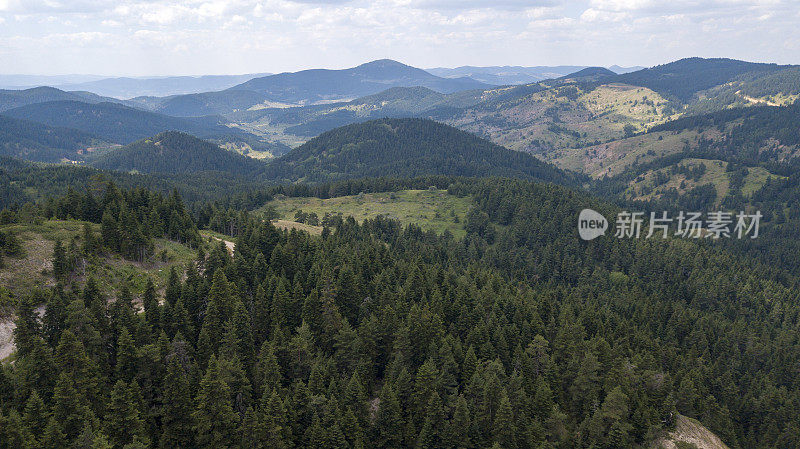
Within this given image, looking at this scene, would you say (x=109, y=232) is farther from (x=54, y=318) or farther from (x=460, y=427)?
(x=460, y=427)

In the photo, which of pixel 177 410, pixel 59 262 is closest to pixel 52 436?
pixel 177 410

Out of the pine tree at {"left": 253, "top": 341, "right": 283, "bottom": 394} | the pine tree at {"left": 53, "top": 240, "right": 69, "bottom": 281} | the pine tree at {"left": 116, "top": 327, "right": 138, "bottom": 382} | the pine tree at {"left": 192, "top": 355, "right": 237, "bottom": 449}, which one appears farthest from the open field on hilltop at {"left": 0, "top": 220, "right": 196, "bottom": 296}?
Result: the pine tree at {"left": 192, "top": 355, "right": 237, "bottom": 449}

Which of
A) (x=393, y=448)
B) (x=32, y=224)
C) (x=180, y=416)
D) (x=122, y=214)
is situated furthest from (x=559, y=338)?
(x=32, y=224)

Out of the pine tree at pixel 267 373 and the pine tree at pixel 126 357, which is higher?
the pine tree at pixel 126 357

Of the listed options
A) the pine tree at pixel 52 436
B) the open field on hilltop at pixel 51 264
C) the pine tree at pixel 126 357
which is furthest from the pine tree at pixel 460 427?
the open field on hilltop at pixel 51 264

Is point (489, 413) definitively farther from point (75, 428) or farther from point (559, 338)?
point (75, 428)

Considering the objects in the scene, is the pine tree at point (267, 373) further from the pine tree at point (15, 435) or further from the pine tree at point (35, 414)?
the pine tree at point (15, 435)

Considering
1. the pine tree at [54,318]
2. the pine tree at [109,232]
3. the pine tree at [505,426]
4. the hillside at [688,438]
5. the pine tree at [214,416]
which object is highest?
the pine tree at [109,232]
